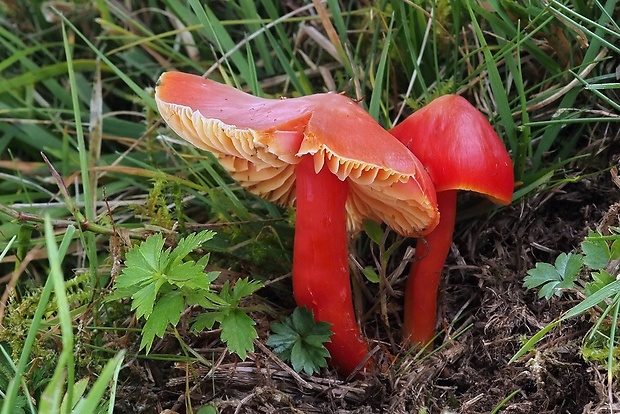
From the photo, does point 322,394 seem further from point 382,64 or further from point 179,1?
point 179,1

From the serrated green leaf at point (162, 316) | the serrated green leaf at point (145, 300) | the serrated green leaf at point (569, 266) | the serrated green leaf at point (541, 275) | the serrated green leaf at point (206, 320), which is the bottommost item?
the serrated green leaf at point (541, 275)

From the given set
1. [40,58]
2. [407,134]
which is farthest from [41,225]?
[40,58]

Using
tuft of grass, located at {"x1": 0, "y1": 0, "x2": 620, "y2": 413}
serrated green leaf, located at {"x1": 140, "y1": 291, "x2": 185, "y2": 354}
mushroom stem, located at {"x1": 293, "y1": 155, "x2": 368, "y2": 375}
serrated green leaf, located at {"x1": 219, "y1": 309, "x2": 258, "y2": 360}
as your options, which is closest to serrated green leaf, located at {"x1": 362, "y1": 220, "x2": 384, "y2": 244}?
tuft of grass, located at {"x1": 0, "y1": 0, "x2": 620, "y2": 413}

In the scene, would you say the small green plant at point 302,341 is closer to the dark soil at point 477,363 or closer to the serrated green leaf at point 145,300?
the dark soil at point 477,363

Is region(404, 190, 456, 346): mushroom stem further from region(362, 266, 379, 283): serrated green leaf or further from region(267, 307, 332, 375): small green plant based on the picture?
region(267, 307, 332, 375): small green plant

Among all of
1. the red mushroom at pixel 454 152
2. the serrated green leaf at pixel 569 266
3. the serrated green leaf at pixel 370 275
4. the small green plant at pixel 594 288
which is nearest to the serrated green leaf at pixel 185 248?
the serrated green leaf at pixel 370 275
